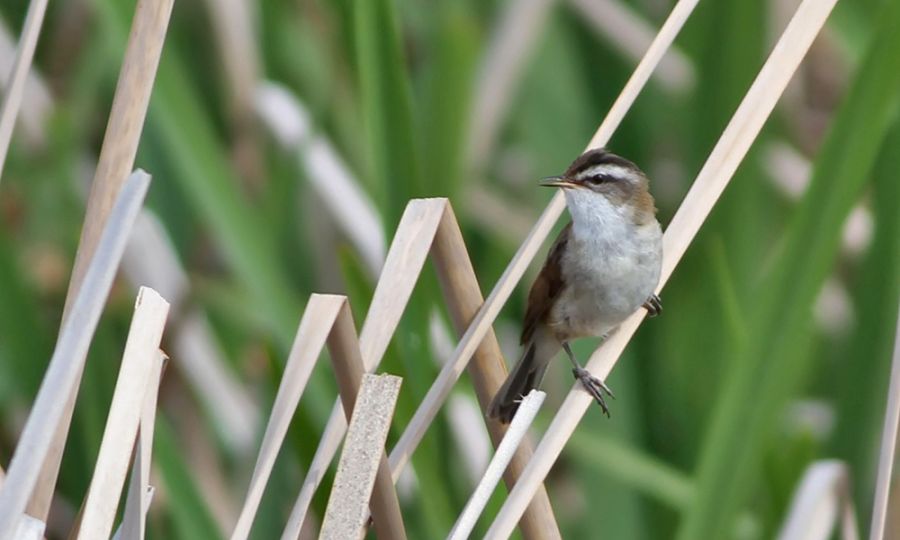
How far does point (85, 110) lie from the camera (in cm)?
368

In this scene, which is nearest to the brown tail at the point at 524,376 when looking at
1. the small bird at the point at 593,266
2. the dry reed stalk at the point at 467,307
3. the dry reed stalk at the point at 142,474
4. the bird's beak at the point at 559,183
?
the small bird at the point at 593,266

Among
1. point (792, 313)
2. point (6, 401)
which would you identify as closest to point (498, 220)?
point (6, 401)

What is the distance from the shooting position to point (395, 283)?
1.88m

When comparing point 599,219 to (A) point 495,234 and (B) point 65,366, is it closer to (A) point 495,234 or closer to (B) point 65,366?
(A) point 495,234

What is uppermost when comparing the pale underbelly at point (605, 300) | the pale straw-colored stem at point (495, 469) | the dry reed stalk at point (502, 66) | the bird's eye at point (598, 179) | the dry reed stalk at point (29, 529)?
the dry reed stalk at point (502, 66)

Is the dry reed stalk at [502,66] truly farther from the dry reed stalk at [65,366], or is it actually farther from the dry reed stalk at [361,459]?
the dry reed stalk at [65,366]

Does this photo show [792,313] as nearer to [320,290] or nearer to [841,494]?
[841,494]

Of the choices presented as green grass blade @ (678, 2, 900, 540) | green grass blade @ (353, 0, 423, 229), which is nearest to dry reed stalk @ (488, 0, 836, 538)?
green grass blade @ (678, 2, 900, 540)

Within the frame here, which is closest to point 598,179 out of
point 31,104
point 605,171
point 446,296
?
point 605,171

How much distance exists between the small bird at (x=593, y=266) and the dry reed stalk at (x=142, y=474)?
0.92m

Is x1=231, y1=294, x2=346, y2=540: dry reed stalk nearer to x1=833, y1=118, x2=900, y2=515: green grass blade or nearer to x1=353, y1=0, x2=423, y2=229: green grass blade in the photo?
x1=353, y1=0, x2=423, y2=229: green grass blade

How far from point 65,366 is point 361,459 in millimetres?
366

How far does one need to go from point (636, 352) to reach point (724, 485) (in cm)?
75

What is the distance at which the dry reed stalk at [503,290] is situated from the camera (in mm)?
1861
